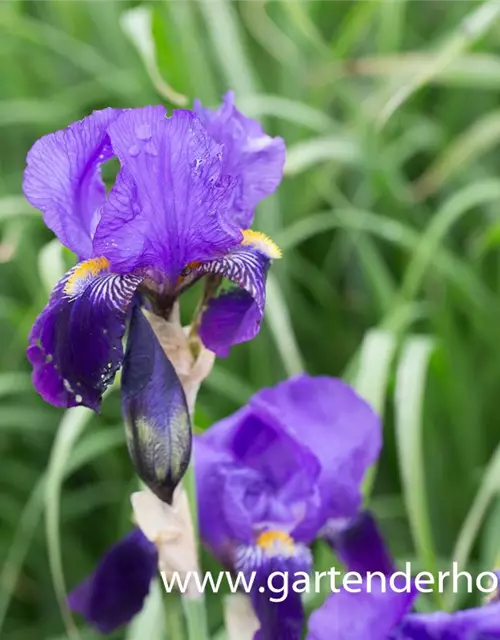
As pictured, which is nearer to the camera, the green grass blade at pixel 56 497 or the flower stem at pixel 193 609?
the flower stem at pixel 193 609

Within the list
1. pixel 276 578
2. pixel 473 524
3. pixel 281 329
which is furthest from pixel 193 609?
pixel 281 329

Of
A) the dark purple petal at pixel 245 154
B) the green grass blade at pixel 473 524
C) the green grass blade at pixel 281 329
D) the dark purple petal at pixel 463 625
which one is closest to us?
the dark purple petal at pixel 463 625

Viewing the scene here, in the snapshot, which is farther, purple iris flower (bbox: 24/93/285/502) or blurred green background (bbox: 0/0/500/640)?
blurred green background (bbox: 0/0/500/640)

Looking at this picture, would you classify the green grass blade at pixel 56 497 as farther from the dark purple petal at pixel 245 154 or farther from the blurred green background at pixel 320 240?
the dark purple petal at pixel 245 154

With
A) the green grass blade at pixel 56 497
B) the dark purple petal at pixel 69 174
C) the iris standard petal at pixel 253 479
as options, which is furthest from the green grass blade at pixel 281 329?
the dark purple petal at pixel 69 174

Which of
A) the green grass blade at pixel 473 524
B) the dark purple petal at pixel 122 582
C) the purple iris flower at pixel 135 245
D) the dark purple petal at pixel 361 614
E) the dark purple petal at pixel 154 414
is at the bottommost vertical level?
the green grass blade at pixel 473 524

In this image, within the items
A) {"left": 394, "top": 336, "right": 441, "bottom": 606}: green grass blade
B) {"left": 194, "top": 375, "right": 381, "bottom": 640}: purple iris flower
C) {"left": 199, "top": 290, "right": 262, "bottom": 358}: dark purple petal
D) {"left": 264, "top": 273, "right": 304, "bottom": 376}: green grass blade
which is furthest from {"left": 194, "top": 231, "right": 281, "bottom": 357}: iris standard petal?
{"left": 264, "top": 273, "right": 304, "bottom": 376}: green grass blade

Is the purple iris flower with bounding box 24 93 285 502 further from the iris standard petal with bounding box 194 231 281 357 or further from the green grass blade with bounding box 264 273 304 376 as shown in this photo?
the green grass blade with bounding box 264 273 304 376

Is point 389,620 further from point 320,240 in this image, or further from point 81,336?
point 320,240
